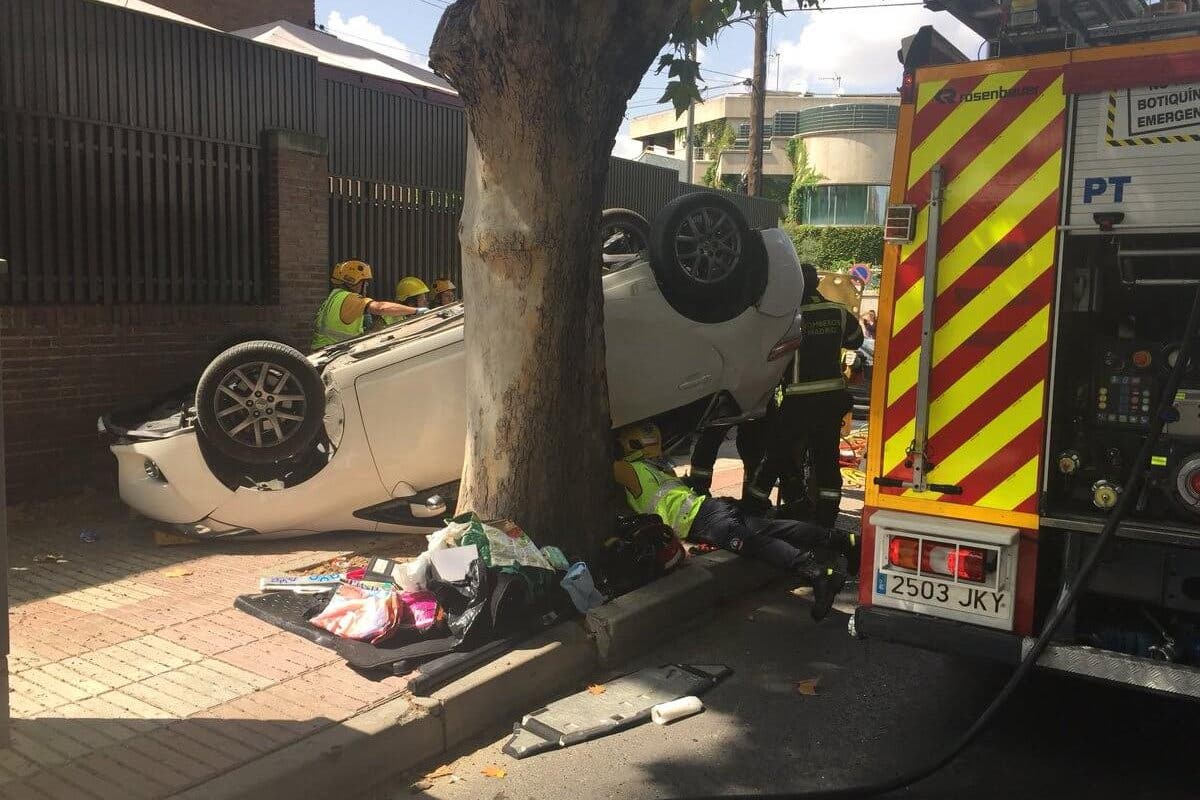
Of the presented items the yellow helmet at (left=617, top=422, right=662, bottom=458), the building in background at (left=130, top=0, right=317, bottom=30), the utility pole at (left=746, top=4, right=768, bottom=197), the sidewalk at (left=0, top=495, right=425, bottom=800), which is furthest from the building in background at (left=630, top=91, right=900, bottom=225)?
the sidewalk at (left=0, top=495, right=425, bottom=800)

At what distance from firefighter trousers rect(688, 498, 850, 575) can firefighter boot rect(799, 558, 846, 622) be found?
0.53 feet

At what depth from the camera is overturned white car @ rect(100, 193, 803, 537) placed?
5.93 m

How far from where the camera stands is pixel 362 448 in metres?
6.10

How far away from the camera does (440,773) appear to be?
3818 millimetres

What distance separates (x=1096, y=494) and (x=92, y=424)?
6616 mm

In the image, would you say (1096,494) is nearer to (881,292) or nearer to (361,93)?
(881,292)

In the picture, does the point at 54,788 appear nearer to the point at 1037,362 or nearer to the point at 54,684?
the point at 54,684

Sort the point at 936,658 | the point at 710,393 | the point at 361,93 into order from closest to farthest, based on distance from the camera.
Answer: the point at 936,658
the point at 710,393
the point at 361,93

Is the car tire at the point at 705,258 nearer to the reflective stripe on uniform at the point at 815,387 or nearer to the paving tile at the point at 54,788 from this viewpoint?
the reflective stripe on uniform at the point at 815,387

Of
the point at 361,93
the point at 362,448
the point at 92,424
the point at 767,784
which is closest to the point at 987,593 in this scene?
the point at 767,784

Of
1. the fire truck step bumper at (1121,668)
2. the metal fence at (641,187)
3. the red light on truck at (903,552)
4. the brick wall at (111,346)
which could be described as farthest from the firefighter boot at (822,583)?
the metal fence at (641,187)

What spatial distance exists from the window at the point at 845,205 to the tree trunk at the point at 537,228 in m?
37.9

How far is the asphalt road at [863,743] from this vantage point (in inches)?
144

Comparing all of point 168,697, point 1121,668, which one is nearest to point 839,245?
Answer: point 1121,668
